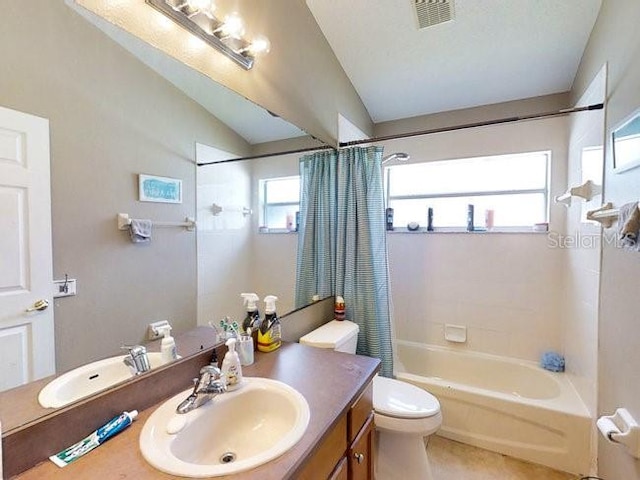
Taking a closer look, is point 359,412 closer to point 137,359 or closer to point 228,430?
point 228,430

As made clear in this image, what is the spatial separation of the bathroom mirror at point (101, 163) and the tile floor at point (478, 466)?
171cm

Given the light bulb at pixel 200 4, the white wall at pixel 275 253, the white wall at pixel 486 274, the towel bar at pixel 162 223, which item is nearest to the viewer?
the towel bar at pixel 162 223

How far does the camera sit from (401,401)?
1679mm

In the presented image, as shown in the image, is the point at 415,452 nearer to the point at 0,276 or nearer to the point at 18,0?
the point at 0,276

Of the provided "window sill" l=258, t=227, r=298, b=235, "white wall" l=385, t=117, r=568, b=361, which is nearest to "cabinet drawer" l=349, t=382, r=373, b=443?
"window sill" l=258, t=227, r=298, b=235

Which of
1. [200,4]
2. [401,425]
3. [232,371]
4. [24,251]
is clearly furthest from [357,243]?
[24,251]

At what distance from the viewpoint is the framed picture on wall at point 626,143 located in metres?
1.22

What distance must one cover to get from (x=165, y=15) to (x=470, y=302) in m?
2.62

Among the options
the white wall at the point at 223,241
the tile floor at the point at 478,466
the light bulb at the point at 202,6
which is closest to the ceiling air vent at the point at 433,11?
the light bulb at the point at 202,6

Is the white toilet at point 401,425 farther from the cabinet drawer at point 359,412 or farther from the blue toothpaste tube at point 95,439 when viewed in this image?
the blue toothpaste tube at point 95,439

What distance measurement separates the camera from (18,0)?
0.71 m

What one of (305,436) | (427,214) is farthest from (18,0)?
(427,214)

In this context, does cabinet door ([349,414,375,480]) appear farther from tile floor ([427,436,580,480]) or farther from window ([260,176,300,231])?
window ([260,176,300,231])

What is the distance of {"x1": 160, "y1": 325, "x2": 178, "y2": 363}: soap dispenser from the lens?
1044mm
